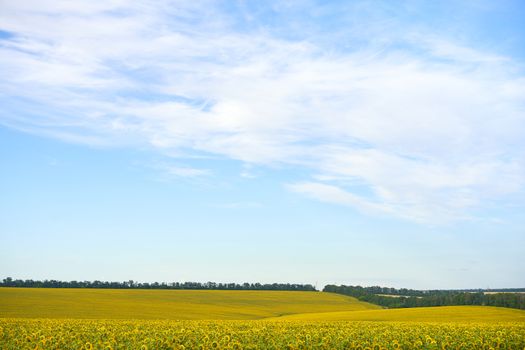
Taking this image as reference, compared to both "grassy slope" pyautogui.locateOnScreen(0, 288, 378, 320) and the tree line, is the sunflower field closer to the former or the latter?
"grassy slope" pyautogui.locateOnScreen(0, 288, 378, 320)

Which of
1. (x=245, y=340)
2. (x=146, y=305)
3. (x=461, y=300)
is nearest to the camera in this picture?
(x=245, y=340)

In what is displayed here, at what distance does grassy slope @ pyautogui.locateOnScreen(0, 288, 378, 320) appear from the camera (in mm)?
63531

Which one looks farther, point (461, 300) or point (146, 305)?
point (461, 300)

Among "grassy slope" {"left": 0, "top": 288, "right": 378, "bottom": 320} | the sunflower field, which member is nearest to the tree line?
"grassy slope" {"left": 0, "top": 288, "right": 378, "bottom": 320}

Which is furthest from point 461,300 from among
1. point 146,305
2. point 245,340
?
point 245,340

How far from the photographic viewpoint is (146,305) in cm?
8256

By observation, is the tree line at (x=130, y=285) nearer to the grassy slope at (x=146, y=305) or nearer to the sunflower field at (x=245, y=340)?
the grassy slope at (x=146, y=305)

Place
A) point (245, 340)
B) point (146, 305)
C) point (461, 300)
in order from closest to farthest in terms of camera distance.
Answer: point (245, 340) → point (146, 305) → point (461, 300)

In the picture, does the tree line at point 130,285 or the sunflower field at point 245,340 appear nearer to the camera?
the sunflower field at point 245,340

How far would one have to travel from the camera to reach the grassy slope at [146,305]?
63.5 meters

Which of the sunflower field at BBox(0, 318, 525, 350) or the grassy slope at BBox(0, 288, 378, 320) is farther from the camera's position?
the grassy slope at BBox(0, 288, 378, 320)

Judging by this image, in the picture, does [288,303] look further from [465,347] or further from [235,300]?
[465,347]

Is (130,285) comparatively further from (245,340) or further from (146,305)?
(245,340)

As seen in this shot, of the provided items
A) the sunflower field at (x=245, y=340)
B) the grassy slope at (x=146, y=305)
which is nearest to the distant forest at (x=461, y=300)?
the grassy slope at (x=146, y=305)
